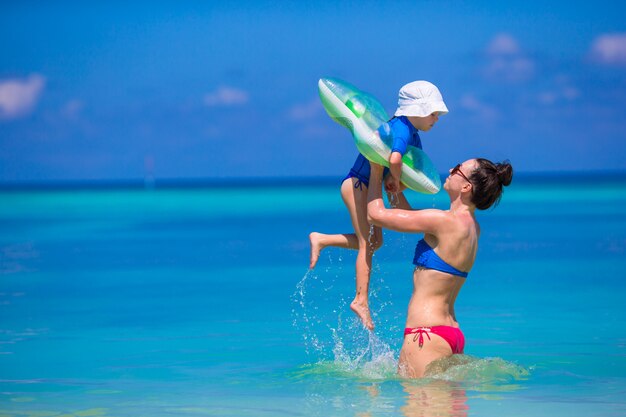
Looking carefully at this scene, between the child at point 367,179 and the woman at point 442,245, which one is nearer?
the woman at point 442,245

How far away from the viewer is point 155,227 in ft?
99.7

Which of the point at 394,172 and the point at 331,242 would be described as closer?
the point at 394,172

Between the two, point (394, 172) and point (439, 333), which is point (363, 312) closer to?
point (439, 333)

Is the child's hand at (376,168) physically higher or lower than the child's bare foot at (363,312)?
higher

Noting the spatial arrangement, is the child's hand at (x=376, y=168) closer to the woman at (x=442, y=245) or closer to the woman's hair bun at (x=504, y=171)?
the woman at (x=442, y=245)

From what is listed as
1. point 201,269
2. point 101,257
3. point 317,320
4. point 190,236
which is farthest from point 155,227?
point 317,320

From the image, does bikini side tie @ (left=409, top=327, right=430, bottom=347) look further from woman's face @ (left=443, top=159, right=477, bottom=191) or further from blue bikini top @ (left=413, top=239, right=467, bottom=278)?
woman's face @ (left=443, top=159, right=477, bottom=191)

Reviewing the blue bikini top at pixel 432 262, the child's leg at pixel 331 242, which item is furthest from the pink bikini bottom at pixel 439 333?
the child's leg at pixel 331 242

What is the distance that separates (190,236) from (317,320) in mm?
14692

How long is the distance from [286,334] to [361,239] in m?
3.44

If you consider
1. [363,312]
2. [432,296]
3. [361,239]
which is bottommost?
[432,296]

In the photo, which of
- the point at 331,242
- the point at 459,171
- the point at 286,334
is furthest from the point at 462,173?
the point at 286,334

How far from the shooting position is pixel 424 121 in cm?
672

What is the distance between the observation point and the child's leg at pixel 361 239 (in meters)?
7.09
